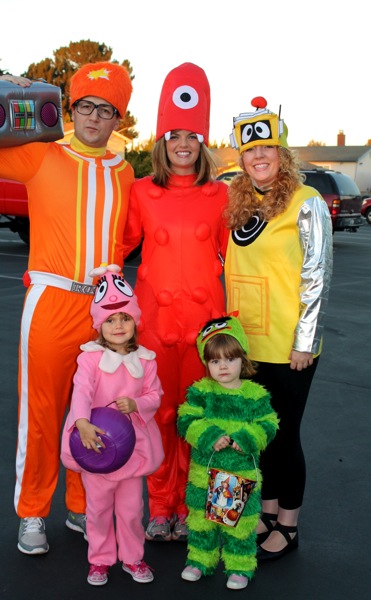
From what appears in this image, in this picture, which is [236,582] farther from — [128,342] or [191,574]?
[128,342]

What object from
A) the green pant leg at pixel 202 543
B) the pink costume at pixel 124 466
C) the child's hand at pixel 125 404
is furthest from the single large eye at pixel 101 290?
the green pant leg at pixel 202 543

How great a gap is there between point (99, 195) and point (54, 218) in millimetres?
252

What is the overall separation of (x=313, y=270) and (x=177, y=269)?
687 mm

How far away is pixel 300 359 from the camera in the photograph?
3.18 meters

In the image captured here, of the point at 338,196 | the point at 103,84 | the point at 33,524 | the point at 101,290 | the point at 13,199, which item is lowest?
the point at 33,524

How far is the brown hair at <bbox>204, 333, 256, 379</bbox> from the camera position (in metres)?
3.13

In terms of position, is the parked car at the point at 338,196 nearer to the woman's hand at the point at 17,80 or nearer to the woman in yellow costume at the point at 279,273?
the woman in yellow costume at the point at 279,273

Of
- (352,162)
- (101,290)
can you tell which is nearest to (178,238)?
(101,290)

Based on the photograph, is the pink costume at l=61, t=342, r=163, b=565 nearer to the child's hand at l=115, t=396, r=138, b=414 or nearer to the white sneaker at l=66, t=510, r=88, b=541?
the child's hand at l=115, t=396, r=138, b=414

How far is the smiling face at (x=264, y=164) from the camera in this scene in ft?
10.7

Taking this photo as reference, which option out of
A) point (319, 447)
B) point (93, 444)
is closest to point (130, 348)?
point (93, 444)

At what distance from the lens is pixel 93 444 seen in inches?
114

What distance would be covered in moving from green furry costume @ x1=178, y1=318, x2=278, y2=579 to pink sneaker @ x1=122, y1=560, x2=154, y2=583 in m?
0.20

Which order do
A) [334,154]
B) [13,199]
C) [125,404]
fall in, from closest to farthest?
[125,404]
[13,199]
[334,154]
